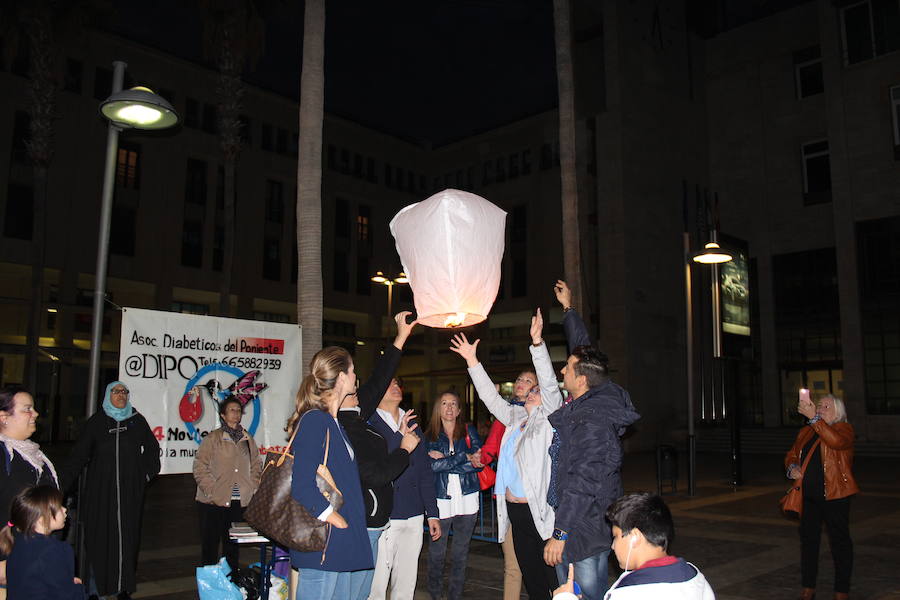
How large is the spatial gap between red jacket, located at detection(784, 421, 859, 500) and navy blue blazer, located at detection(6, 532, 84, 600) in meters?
6.25

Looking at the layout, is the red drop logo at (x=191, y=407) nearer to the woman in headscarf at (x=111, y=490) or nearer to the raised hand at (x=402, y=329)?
the woman in headscarf at (x=111, y=490)

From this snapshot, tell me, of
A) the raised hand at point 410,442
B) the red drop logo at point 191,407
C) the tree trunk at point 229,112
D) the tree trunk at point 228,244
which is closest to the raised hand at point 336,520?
the raised hand at point 410,442

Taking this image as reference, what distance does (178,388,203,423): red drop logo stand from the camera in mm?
7607

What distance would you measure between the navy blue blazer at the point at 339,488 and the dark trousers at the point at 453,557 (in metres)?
2.89

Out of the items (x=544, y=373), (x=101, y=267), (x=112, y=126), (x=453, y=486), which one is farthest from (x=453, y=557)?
(x=112, y=126)

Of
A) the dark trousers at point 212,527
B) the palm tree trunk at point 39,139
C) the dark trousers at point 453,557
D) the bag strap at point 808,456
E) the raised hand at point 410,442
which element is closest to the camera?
the raised hand at point 410,442

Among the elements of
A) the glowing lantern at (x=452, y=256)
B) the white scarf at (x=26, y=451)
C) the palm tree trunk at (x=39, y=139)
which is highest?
the palm tree trunk at (x=39, y=139)

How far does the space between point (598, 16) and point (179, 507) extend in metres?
30.1

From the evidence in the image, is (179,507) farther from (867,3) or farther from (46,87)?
(867,3)

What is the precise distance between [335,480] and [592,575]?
1700 millimetres

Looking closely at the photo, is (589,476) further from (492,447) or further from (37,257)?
(37,257)

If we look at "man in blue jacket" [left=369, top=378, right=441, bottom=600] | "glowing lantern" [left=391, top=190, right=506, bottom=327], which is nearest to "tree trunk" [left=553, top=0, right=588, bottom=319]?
"man in blue jacket" [left=369, top=378, right=441, bottom=600]

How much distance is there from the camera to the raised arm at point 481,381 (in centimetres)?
553

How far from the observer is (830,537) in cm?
680
